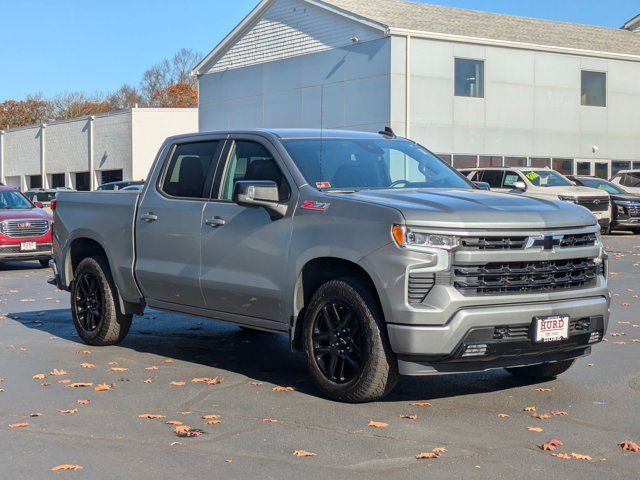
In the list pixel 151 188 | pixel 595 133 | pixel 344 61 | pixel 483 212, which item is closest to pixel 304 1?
pixel 344 61

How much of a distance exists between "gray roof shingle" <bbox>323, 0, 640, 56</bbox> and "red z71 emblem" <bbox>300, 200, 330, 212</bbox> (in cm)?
2876

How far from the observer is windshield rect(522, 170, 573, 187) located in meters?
26.9

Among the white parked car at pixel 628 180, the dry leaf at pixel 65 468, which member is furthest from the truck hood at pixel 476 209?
the white parked car at pixel 628 180

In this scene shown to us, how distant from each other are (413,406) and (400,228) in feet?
4.29

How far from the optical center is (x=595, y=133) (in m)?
41.1

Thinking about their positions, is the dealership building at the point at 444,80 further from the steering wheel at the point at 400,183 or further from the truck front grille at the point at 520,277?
the truck front grille at the point at 520,277

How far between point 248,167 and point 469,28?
105ft

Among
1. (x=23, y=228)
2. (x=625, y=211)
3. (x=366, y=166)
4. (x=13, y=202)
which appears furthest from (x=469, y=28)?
(x=366, y=166)

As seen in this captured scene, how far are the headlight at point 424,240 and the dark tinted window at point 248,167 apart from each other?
1.46m

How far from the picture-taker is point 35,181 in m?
65.3

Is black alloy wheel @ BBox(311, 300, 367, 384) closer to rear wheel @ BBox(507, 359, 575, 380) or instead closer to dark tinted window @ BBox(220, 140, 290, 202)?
dark tinted window @ BBox(220, 140, 290, 202)

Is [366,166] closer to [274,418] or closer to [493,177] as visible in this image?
[274,418]

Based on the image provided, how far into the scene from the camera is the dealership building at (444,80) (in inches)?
1428

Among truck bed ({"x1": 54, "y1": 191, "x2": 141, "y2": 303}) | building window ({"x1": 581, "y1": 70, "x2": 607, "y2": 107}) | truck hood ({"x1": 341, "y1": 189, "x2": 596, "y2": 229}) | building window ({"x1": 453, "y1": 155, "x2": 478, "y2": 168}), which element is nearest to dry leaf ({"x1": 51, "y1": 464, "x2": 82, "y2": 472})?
truck hood ({"x1": 341, "y1": 189, "x2": 596, "y2": 229})
